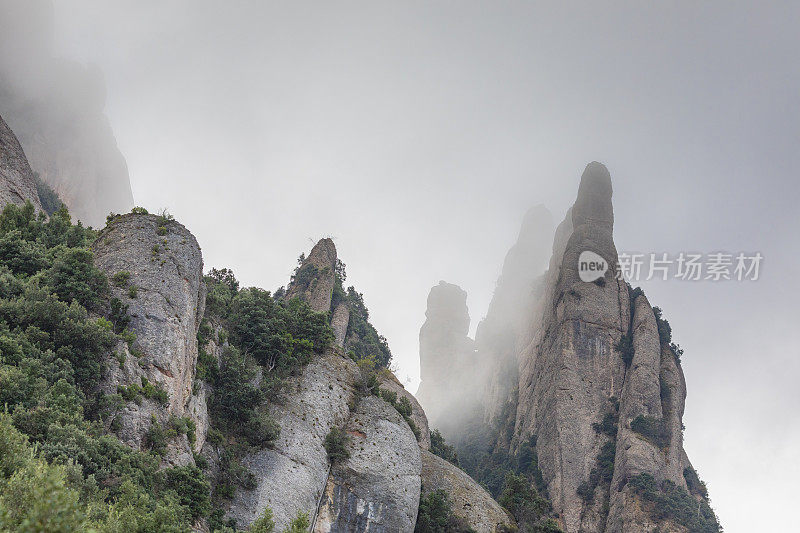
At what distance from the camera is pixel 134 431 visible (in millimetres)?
25094

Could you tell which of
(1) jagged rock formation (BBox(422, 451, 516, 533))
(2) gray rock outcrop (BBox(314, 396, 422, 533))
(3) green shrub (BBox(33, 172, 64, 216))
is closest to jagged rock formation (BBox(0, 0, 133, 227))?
(3) green shrub (BBox(33, 172, 64, 216))

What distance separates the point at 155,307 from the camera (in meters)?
31.3

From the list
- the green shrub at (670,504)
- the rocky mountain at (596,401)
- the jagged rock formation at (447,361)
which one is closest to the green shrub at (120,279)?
the rocky mountain at (596,401)

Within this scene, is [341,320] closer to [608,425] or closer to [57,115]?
[608,425]

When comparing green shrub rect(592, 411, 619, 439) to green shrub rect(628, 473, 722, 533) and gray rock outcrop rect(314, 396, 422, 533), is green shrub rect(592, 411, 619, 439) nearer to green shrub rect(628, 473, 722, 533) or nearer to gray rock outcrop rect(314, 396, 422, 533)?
green shrub rect(628, 473, 722, 533)

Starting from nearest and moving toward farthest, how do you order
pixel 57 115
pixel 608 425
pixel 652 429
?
pixel 652 429, pixel 608 425, pixel 57 115

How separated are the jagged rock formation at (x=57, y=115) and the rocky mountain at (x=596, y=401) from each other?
2972 inches

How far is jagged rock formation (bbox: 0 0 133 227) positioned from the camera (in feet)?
256

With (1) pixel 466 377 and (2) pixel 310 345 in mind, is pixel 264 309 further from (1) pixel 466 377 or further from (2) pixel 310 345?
(1) pixel 466 377

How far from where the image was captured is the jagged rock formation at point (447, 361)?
395 feet

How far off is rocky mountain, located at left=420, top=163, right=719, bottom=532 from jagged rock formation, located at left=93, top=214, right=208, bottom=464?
156 feet

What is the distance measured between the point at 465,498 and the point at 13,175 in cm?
4521

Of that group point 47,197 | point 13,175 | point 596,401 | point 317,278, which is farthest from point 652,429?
point 47,197

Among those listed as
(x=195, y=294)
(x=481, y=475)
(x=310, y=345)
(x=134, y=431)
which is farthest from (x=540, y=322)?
(x=134, y=431)
